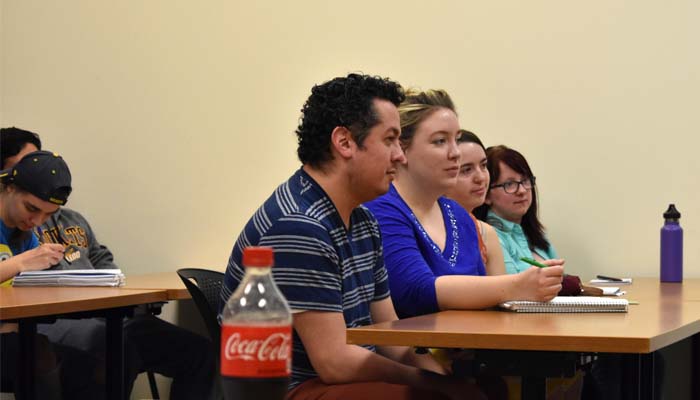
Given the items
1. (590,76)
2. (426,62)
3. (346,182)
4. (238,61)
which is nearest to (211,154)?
(238,61)

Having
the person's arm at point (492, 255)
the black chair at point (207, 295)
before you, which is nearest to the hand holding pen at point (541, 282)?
the black chair at point (207, 295)

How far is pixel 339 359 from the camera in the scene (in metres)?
2.01

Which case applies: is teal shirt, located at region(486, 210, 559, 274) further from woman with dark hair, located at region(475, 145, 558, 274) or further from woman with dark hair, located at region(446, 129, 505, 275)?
woman with dark hair, located at region(446, 129, 505, 275)

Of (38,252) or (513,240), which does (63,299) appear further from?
(513,240)

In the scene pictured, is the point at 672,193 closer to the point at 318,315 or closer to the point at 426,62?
the point at 426,62

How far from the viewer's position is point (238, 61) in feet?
15.9

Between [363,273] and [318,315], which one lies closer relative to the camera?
[318,315]

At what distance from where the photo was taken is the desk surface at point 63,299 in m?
2.63

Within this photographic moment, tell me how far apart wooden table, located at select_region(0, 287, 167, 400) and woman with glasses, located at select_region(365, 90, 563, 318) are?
945 millimetres

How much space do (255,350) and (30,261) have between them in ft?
7.82

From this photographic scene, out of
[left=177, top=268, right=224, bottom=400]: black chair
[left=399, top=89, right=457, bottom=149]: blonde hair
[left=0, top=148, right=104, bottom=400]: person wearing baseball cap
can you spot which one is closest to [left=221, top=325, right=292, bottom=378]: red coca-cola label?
[left=177, top=268, right=224, bottom=400]: black chair

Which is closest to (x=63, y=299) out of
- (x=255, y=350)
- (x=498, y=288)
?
(x=498, y=288)

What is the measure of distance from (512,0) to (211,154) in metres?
1.67

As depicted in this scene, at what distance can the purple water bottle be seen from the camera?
389 centimetres
